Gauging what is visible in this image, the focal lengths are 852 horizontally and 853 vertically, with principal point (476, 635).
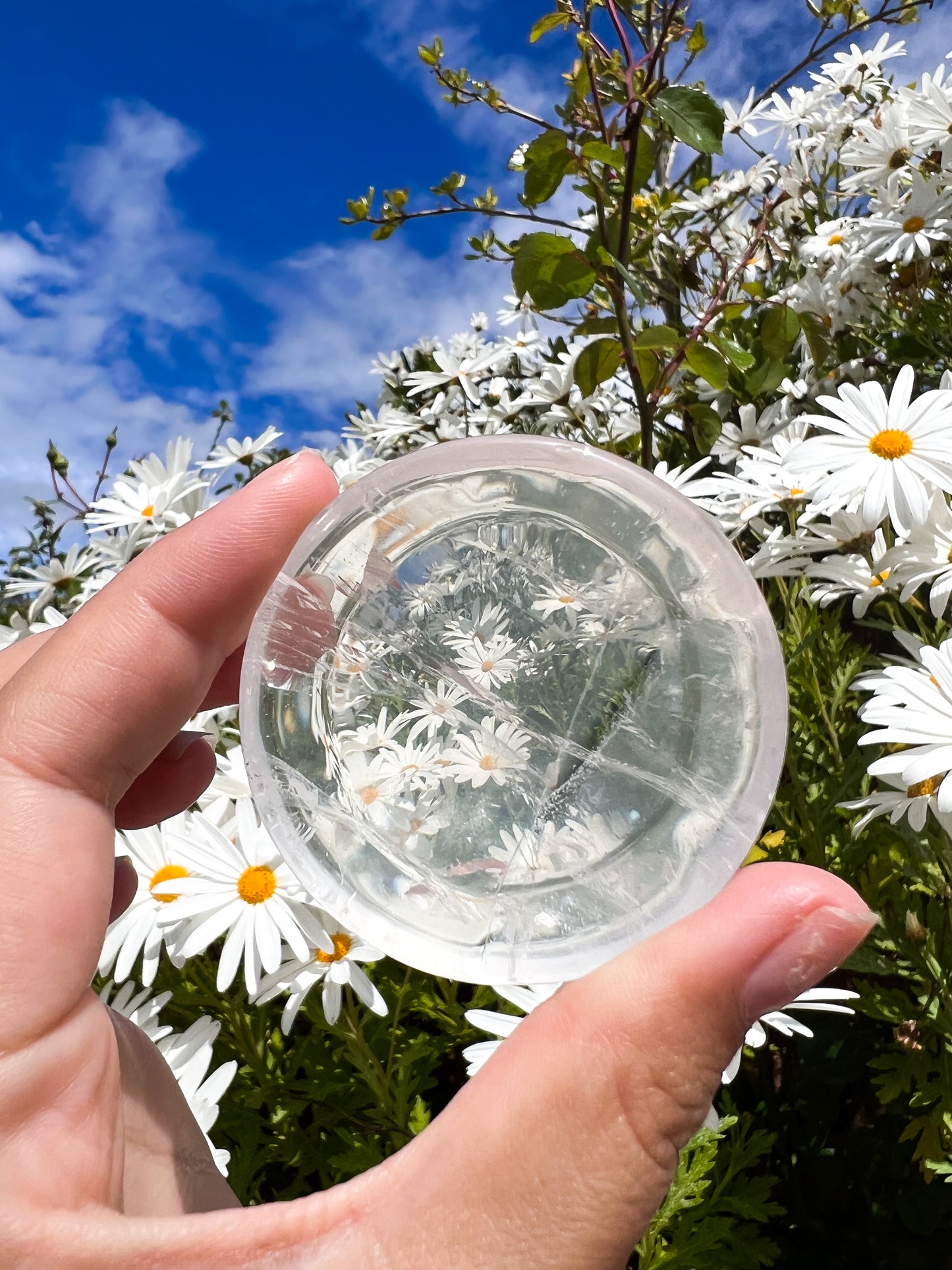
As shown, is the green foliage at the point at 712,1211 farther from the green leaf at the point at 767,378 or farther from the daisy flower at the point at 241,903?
the green leaf at the point at 767,378

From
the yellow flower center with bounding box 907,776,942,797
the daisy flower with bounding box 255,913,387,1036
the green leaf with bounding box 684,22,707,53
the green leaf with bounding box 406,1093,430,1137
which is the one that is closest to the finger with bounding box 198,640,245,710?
the daisy flower with bounding box 255,913,387,1036

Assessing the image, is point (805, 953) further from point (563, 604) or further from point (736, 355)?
point (736, 355)

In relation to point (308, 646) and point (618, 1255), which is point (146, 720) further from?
point (618, 1255)

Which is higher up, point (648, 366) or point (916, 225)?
point (916, 225)

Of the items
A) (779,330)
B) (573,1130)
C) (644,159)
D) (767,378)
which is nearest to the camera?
(573,1130)

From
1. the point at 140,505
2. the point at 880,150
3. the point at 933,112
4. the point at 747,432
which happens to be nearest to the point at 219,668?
the point at 140,505

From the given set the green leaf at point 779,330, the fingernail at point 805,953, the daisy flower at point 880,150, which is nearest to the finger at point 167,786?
the fingernail at point 805,953

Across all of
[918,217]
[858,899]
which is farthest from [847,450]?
[918,217]

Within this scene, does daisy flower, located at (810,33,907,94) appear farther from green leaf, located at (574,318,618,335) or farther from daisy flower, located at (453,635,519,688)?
daisy flower, located at (453,635,519,688)
